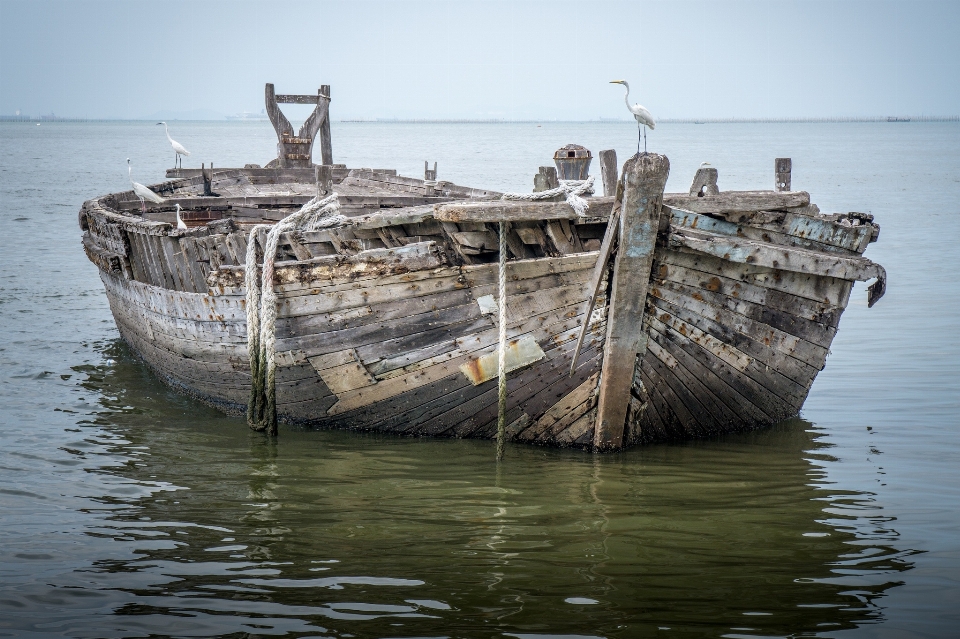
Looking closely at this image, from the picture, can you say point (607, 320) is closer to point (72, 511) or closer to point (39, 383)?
point (72, 511)

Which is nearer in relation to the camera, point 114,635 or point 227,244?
point 114,635

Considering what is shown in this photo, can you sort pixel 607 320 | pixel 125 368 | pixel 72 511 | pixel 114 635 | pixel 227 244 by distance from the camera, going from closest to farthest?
pixel 114 635 < pixel 72 511 < pixel 607 320 < pixel 227 244 < pixel 125 368

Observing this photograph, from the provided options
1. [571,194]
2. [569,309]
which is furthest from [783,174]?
[569,309]

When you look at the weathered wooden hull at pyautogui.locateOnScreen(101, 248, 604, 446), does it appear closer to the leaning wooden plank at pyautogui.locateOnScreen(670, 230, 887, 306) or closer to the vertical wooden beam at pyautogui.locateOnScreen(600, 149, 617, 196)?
the leaning wooden plank at pyautogui.locateOnScreen(670, 230, 887, 306)

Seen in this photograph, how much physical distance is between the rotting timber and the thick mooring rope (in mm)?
86

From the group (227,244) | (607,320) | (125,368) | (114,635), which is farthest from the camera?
(125,368)

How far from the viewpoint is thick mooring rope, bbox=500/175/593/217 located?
20.7 feet

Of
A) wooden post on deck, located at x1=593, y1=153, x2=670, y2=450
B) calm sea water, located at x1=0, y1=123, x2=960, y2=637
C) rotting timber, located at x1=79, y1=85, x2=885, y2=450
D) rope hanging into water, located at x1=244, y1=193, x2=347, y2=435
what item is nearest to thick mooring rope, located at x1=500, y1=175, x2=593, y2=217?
rotting timber, located at x1=79, y1=85, x2=885, y2=450

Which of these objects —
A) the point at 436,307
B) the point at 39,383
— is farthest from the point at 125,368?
the point at 436,307

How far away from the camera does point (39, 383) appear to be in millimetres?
9961

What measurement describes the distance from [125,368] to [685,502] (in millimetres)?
7484

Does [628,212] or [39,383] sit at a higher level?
[628,212]

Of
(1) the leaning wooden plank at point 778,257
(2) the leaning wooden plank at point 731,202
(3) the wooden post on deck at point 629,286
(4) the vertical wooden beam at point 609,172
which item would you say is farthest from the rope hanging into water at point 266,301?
(1) the leaning wooden plank at point 778,257

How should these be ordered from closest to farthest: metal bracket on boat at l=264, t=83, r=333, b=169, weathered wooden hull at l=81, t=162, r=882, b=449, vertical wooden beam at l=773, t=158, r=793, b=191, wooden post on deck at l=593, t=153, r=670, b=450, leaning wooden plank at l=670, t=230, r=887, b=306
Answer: wooden post on deck at l=593, t=153, r=670, b=450
leaning wooden plank at l=670, t=230, r=887, b=306
weathered wooden hull at l=81, t=162, r=882, b=449
vertical wooden beam at l=773, t=158, r=793, b=191
metal bracket on boat at l=264, t=83, r=333, b=169
